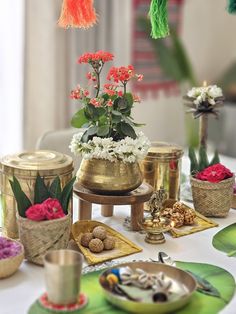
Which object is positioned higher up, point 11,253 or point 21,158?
point 21,158

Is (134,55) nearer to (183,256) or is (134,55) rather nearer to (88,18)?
(88,18)

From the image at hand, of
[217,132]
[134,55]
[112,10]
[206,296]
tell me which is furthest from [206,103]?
[217,132]

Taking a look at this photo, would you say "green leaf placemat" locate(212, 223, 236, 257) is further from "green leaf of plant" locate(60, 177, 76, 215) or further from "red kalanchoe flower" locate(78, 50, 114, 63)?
"red kalanchoe flower" locate(78, 50, 114, 63)

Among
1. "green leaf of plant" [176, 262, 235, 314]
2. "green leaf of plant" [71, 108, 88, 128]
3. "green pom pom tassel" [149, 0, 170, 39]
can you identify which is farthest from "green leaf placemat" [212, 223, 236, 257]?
→ "green pom pom tassel" [149, 0, 170, 39]

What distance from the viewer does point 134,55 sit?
12.1 ft

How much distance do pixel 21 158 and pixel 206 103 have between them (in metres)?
0.65

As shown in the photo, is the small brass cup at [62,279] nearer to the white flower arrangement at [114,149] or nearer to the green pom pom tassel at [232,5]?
the white flower arrangement at [114,149]

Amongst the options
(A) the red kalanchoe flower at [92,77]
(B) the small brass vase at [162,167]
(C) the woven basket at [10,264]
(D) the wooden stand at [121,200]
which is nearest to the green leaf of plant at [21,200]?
(C) the woven basket at [10,264]

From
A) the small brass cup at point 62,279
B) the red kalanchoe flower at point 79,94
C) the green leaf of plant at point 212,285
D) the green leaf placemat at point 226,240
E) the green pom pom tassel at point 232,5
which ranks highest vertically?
the green pom pom tassel at point 232,5

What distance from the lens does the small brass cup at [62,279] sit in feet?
3.66

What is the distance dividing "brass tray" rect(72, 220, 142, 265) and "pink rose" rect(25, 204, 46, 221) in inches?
6.0

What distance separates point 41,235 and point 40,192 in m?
0.12

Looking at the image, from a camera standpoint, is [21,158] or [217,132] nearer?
[21,158]

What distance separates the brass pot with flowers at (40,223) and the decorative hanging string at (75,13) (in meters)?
0.46
